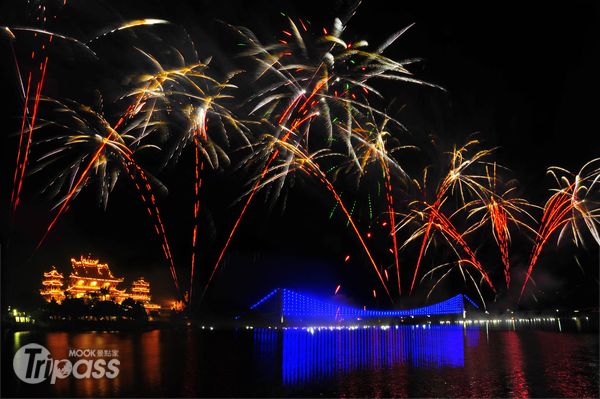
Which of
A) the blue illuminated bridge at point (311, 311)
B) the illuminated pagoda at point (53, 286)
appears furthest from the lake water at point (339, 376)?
the blue illuminated bridge at point (311, 311)

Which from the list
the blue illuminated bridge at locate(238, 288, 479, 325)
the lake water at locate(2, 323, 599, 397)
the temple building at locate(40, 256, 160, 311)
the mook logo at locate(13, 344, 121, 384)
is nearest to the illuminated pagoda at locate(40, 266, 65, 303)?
the temple building at locate(40, 256, 160, 311)

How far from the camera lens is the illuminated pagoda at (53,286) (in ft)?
Answer: 228

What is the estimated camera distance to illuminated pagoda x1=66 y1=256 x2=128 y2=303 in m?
72.0

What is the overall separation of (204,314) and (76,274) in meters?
19.6

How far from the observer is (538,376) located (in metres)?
15.9

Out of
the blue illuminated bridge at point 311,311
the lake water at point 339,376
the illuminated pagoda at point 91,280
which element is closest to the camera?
the lake water at point 339,376

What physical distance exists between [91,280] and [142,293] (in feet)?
28.4

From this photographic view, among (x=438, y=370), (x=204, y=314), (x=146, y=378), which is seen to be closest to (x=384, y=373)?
(x=438, y=370)

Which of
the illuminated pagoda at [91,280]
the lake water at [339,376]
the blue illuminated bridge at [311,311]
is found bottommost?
the lake water at [339,376]

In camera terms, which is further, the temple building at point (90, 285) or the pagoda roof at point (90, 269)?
the pagoda roof at point (90, 269)

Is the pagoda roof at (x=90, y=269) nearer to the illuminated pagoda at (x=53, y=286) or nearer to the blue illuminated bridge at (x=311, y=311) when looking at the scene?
the illuminated pagoda at (x=53, y=286)

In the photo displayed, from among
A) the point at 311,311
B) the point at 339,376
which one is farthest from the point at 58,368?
the point at 311,311

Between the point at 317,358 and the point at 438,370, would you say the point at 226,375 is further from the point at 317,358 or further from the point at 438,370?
the point at 438,370

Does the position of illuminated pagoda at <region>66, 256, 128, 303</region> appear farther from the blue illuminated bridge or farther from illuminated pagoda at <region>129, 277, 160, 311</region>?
the blue illuminated bridge
